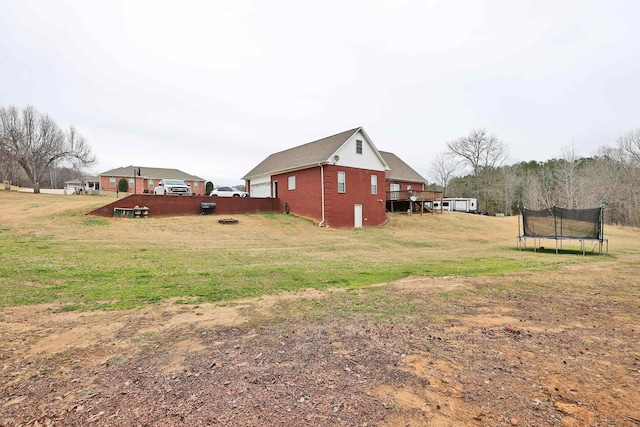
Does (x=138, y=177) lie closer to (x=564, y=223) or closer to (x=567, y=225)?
(x=564, y=223)

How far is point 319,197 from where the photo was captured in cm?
2398

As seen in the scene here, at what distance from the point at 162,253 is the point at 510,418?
1158 cm

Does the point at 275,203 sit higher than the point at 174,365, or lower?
higher

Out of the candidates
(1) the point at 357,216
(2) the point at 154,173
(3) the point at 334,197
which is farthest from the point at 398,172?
(2) the point at 154,173

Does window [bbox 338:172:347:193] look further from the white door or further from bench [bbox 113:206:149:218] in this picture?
bench [bbox 113:206:149:218]

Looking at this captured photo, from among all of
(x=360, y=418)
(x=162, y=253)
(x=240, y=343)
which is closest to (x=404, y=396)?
(x=360, y=418)

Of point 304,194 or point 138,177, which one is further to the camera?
point 138,177

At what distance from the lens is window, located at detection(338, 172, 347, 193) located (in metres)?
24.4

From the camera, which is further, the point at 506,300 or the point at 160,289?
the point at 160,289

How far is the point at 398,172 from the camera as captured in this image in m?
36.0

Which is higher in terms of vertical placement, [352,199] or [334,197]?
[334,197]

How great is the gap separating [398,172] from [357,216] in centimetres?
1295

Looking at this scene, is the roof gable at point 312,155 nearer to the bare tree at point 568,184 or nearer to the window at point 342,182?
the window at point 342,182

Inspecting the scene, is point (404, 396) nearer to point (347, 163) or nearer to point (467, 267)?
point (467, 267)
